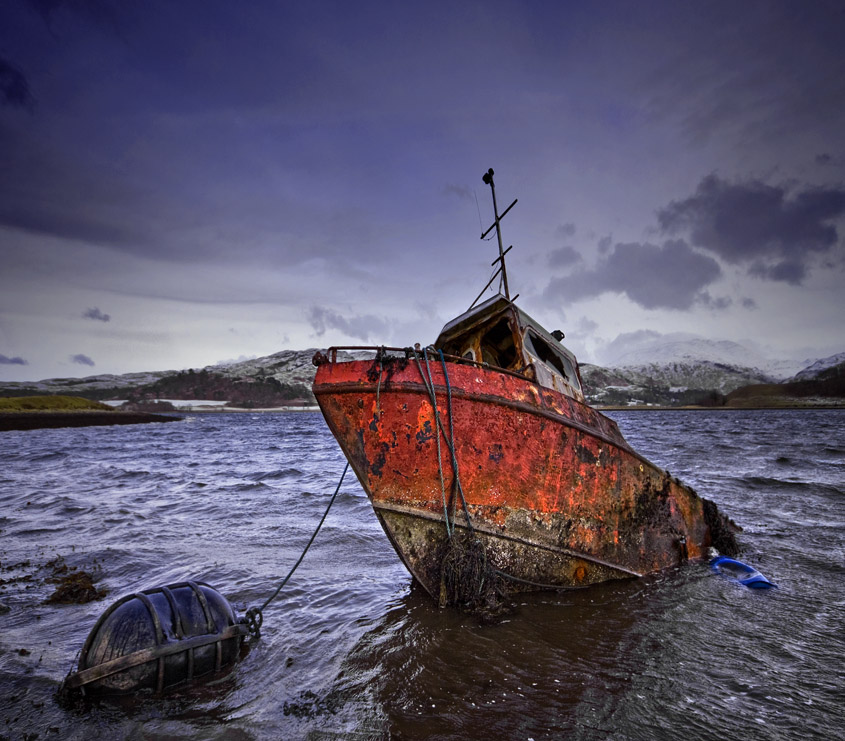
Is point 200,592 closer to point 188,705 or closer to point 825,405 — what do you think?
point 188,705

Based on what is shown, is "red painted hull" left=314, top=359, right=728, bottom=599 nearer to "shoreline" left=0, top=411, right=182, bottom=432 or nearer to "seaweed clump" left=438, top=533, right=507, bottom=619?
"seaweed clump" left=438, top=533, right=507, bottom=619

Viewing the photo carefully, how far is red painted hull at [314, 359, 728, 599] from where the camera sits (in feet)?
15.9

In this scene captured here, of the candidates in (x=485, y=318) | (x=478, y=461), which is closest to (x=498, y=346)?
(x=485, y=318)

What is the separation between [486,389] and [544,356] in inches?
101

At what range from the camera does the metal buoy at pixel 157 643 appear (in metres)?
3.21

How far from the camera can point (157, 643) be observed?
3.29 meters

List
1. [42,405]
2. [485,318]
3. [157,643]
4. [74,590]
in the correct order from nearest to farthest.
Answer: [157,643]
[74,590]
[485,318]
[42,405]

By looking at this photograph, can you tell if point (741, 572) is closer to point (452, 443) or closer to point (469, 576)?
point (469, 576)

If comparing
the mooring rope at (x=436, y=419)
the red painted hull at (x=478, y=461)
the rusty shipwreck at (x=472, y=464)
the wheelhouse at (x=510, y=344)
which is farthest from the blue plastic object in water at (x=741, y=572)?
the mooring rope at (x=436, y=419)

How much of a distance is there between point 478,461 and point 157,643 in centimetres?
312

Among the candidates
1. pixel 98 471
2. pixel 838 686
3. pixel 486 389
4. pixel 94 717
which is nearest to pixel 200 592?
pixel 94 717

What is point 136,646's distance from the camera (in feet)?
10.6

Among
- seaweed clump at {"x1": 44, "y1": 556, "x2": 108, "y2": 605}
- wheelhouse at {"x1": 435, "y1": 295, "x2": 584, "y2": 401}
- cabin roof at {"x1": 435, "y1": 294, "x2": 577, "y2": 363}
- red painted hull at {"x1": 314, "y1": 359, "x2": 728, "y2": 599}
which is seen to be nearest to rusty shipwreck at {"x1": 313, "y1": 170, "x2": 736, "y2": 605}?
red painted hull at {"x1": 314, "y1": 359, "x2": 728, "y2": 599}

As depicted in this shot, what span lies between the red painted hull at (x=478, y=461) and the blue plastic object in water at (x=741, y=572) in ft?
8.11
